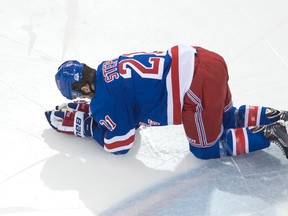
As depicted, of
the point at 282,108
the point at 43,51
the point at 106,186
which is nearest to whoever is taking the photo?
the point at 106,186

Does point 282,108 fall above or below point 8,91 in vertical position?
above

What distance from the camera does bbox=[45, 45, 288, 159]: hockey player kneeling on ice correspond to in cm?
188

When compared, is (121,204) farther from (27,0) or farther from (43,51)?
(27,0)

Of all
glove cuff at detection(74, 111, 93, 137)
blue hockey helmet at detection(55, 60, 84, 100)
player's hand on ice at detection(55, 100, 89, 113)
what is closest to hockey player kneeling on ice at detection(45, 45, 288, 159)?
blue hockey helmet at detection(55, 60, 84, 100)

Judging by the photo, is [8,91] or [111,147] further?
[8,91]

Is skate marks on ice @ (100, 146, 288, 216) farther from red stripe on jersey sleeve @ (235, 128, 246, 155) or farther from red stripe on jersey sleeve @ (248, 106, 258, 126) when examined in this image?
red stripe on jersey sleeve @ (248, 106, 258, 126)

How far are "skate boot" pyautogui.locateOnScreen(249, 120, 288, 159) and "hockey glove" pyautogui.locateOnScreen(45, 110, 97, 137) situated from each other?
671 mm

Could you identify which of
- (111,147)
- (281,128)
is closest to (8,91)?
(111,147)

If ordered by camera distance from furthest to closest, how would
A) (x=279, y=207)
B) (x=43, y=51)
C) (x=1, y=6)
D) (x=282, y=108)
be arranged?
(x=1, y=6), (x=43, y=51), (x=282, y=108), (x=279, y=207)

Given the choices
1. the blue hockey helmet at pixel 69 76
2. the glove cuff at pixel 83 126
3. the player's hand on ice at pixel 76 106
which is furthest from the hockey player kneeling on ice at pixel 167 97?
the player's hand on ice at pixel 76 106

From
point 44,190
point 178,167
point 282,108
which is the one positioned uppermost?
point 282,108

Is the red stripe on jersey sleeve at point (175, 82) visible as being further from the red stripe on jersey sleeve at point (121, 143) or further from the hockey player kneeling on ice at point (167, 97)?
the red stripe on jersey sleeve at point (121, 143)

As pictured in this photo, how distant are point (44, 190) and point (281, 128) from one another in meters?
0.92

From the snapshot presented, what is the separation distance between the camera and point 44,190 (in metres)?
1.88
